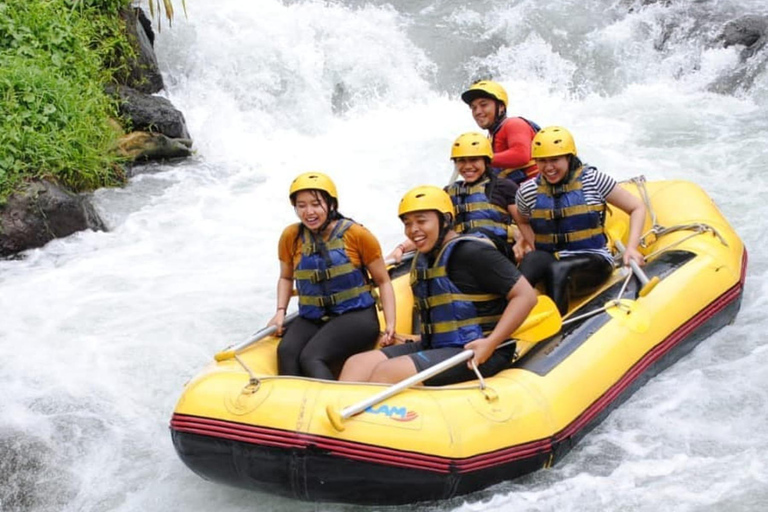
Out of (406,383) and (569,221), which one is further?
(569,221)

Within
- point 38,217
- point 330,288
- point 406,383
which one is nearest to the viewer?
point 406,383

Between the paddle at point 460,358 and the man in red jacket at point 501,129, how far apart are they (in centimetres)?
112

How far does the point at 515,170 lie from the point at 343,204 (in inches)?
112

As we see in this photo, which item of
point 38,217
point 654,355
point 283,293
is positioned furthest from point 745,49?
point 283,293

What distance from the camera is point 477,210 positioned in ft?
14.1

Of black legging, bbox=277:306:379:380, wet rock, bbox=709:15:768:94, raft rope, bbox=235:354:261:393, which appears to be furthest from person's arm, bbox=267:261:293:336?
wet rock, bbox=709:15:768:94

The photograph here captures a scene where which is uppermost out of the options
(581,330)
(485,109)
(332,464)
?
(485,109)

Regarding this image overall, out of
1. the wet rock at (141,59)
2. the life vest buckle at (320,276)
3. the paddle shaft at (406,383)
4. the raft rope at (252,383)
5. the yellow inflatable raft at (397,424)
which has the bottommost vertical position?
the yellow inflatable raft at (397,424)

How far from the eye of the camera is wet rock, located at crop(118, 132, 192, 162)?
766 centimetres

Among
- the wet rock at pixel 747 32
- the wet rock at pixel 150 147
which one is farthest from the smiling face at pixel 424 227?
the wet rock at pixel 747 32

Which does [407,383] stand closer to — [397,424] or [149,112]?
[397,424]

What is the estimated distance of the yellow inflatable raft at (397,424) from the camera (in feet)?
10.5

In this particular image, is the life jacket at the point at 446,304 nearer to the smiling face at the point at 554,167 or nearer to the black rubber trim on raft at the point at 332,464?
the black rubber trim on raft at the point at 332,464

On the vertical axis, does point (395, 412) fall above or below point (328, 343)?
below
